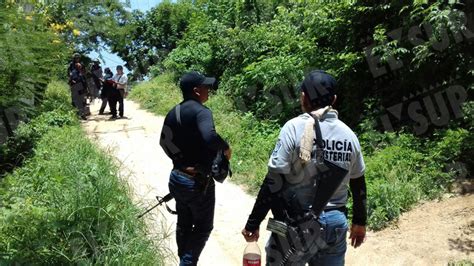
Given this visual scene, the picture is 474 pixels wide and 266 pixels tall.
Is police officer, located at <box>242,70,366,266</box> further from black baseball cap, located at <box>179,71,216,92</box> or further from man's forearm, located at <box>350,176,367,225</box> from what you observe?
black baseball cap, located at <box>179,71,216,92</box>

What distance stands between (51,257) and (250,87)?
858 centimetres

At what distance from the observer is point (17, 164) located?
8.59 meters

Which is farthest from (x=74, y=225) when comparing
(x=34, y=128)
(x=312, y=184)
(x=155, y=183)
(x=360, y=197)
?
(x=34, y=128)

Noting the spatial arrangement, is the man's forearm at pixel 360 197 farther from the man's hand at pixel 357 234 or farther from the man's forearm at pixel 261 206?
the man's forearm at pixel 261 206

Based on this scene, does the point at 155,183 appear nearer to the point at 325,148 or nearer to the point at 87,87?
the point at 325,148

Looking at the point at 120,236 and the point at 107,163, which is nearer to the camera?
the point at 120,236

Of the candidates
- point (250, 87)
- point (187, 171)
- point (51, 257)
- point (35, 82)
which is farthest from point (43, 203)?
point (250, 87)

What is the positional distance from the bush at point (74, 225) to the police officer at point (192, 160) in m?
0.55

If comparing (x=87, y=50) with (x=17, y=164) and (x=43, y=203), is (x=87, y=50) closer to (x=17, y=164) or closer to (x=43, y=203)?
(x=17, y=164)

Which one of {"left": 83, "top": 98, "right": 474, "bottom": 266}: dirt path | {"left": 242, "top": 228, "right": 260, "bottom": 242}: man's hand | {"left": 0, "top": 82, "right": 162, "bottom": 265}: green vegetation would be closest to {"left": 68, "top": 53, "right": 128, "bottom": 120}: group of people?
{"left": 83, "top": 98, "right": 474, "bottom": 266}: dirt path

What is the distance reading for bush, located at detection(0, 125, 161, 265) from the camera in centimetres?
378

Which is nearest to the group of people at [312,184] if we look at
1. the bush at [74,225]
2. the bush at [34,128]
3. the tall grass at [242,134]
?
the bush at [74,225]

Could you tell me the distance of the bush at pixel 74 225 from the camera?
12.4 ft

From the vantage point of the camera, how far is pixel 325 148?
2.61 meters
